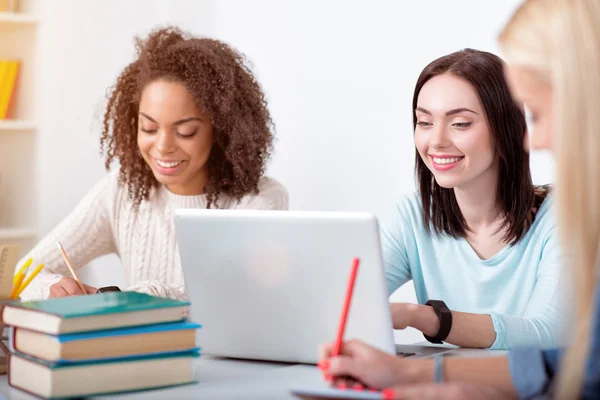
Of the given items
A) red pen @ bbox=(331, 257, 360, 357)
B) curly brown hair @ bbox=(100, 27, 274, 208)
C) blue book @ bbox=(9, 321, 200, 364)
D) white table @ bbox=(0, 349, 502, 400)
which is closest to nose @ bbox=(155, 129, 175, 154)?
curly brown hair @ bbox=(100, 27, 274, 208)

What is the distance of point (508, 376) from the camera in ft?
3.87

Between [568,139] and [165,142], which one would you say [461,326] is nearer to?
Result: [568,139]

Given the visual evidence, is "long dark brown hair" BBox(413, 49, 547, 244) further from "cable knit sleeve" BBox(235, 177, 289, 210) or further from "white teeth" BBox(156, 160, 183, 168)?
"white teeth" BBox(156, 160, 183, 168)

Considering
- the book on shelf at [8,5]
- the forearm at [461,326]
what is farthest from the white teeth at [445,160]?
the book on shelf at [8,5]

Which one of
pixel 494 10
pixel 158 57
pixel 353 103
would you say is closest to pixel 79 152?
pixel 353 103

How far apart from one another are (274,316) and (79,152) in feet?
7.40

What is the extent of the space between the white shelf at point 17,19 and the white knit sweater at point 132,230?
3.73ft

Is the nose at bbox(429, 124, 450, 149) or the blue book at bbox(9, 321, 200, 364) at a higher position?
the nose at bbox(429, 124, 450, 149)

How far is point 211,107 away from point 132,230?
0.41 m

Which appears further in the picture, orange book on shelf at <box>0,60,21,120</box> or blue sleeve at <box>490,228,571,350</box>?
orange book on shelf at <box>0,60,21,120</box>

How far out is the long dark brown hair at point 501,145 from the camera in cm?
191

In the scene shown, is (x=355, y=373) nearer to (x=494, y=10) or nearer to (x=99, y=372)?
(x=99, y=372)

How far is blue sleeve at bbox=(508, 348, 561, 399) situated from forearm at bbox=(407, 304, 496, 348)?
380 mm

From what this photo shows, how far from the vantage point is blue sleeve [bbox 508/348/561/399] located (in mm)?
1146
